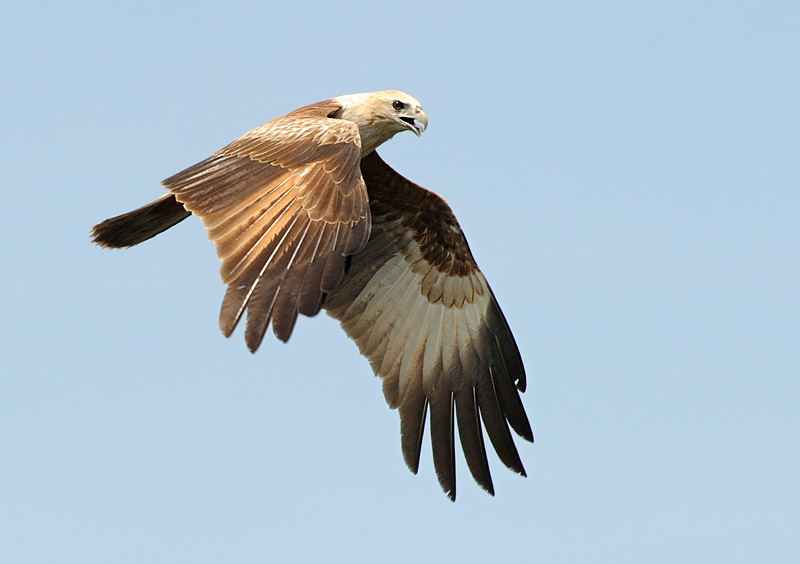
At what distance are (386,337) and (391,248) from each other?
0.91m

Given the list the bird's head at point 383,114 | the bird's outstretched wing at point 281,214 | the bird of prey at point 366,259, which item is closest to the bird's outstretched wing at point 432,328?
the bird of prey at point 366,259

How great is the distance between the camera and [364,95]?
12094 mm

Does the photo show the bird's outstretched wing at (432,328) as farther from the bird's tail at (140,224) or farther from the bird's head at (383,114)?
the bird's tail at (140,224)

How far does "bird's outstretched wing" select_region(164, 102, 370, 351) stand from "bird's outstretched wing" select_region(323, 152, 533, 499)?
2405 millimetres

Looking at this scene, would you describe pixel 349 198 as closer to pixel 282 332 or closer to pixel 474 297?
pixel 282 332

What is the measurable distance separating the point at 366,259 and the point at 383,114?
6.09 ft

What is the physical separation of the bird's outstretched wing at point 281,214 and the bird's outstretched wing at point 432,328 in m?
2.40

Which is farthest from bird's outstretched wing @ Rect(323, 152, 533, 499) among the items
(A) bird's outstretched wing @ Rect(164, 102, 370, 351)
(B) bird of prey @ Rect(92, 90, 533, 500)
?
(A) bird's outstretched wing @ Rect(164, 102, 370, 351)

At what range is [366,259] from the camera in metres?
13.2

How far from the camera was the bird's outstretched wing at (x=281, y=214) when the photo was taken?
8445mm

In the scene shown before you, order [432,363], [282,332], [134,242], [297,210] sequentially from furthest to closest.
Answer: [432,363] → [134,242] → [297,210] → [282,332]

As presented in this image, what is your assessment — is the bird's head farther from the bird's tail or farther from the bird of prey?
the bird's tail

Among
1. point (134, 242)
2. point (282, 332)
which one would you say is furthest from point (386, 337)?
point (282, 332)

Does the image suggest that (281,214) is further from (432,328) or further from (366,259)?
(432,328)
